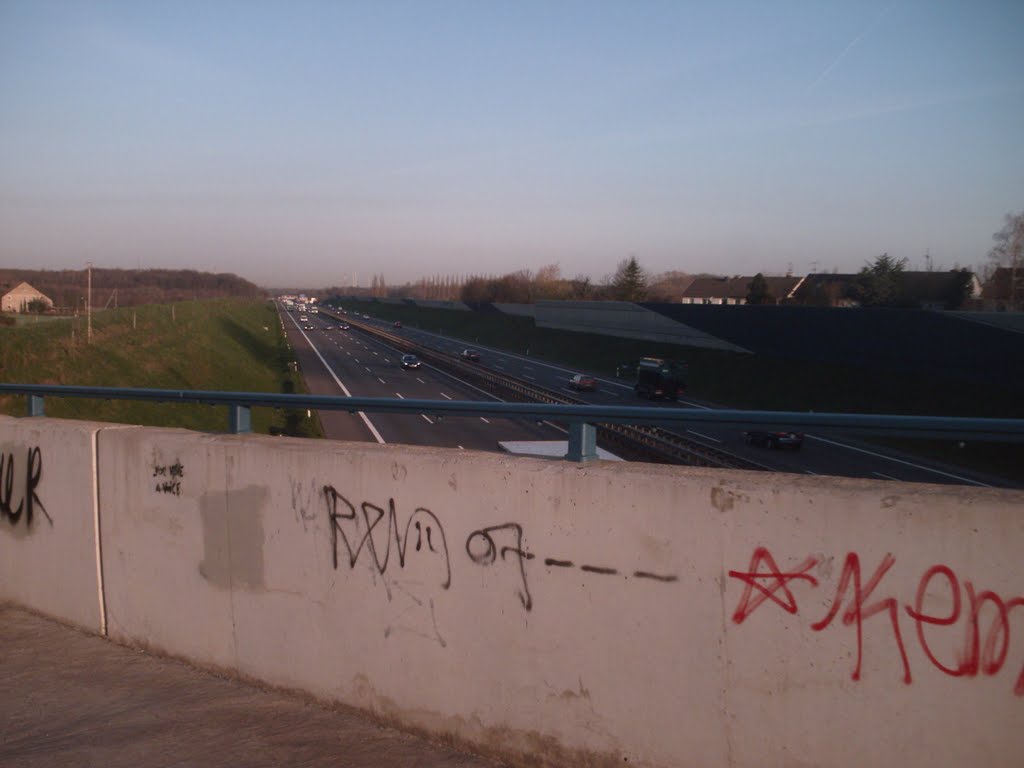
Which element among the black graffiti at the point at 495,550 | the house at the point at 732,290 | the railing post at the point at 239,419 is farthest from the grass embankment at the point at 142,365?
the house at the point at 732,290

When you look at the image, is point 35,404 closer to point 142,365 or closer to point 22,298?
point 142,365

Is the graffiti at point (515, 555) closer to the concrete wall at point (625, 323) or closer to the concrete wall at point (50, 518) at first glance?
the concrete wall at point (50, 518)

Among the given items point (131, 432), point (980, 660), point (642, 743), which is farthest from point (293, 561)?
point (980, 660)

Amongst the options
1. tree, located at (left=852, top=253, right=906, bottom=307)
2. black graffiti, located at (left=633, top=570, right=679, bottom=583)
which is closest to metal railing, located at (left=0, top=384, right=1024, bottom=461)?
black graffiti, located at (left=633, top=570, right=679, bottom=583)

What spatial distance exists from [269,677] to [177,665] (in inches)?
34.1

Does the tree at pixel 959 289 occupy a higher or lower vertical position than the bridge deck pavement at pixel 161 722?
higher

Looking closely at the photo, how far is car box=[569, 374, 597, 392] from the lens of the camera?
13.2 meters

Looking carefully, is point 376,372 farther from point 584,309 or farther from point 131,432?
point 131,432

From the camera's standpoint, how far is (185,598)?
5434 millimetres

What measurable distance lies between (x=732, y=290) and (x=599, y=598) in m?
50.5

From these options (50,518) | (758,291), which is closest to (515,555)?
(50,518)

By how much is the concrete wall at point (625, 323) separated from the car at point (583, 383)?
4.50 ft

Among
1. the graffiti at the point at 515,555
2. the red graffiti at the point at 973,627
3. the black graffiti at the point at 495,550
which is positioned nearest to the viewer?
the red graffiti at the point at 973,627

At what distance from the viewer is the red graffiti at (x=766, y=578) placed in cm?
330
